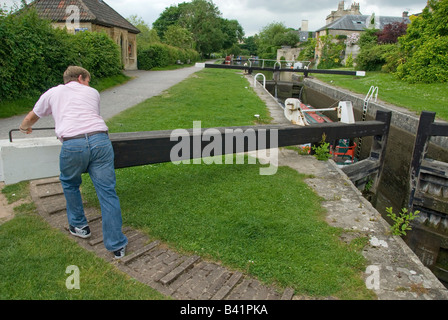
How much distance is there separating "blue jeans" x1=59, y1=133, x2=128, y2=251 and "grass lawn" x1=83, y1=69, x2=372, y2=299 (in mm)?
529

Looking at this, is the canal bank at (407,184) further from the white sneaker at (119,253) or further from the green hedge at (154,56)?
the green hedge at (154,56)

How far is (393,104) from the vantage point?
42.9 ft

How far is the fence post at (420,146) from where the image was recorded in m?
7.21

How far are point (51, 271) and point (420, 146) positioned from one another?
24.8ft

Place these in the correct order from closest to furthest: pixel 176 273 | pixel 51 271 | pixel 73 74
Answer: pixel 51 271, pixel 176 273, pixel 73 74

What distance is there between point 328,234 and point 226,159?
2871mm

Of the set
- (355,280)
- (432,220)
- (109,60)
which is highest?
(109,60)

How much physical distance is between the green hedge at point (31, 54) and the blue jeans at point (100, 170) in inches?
314

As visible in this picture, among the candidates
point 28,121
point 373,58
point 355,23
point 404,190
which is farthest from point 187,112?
point 355,23

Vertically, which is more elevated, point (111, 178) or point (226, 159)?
point (111, 178)

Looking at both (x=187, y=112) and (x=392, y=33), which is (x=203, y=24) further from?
(x=187, y=112)

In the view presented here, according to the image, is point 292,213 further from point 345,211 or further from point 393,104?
point 393,104

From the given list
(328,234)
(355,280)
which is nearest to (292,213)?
(328,234)

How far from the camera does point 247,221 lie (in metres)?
3.75
